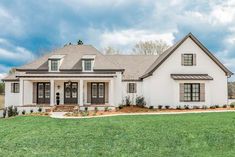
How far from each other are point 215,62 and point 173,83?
468 centimetres

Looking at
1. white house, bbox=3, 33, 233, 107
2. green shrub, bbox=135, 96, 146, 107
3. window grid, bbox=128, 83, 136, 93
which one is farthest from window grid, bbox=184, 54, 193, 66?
window grid, bbox=128, 83, 136, 93

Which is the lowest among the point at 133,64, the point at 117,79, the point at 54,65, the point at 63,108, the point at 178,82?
the point at 63,108

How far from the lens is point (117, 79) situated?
104 feet

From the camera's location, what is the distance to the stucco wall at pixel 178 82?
101 feet

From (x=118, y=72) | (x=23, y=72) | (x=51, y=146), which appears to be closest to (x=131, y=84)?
(x=118, y=72)

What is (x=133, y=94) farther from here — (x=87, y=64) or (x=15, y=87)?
(x=15, y=87)

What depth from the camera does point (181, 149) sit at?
497 inches

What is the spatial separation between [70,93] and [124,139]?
64.9 ft

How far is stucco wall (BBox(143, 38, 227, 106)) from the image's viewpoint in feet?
101

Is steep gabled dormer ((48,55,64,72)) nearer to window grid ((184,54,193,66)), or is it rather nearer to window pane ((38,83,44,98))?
window pane ((38,83,44,98))

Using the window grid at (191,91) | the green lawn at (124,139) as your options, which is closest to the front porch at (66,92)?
the window grid at (191,91)

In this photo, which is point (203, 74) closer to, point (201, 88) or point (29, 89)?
point (201, 88)

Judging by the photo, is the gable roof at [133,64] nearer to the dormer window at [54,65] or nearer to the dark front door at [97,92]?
the dark front door at [97,92]

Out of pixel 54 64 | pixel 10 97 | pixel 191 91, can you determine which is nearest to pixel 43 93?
pixel 54 64
